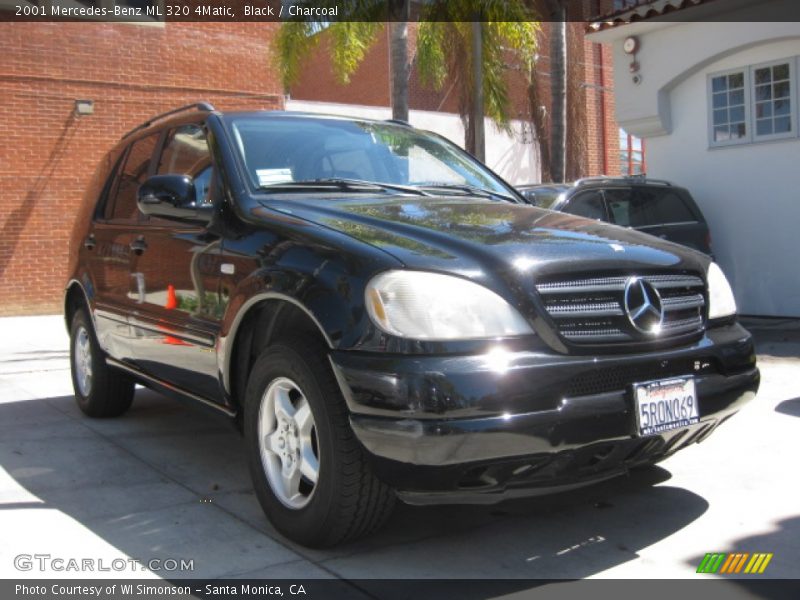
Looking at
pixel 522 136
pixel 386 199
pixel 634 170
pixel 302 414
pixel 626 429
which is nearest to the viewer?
pixel 626 429

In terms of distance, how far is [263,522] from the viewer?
396 cm

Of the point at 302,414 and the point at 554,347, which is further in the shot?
the point at 302,414

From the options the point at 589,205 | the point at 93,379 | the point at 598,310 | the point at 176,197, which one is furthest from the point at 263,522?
the point at 589,205

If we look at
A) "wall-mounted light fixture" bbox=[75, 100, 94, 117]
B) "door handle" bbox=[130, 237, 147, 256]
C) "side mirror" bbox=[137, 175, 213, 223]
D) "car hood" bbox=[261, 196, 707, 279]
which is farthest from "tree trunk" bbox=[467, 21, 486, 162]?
"side mirror" bbox=[137, 175, 213, 223]

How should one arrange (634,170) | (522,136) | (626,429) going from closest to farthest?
1. (626,429)
2. (522,136)
3. (634,170)

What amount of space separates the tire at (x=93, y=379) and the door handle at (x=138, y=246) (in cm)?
96

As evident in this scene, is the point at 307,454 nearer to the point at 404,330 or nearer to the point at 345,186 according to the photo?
the point at 404,330

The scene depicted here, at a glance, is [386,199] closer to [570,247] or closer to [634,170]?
[570,247]

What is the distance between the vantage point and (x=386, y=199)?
13.9 feet

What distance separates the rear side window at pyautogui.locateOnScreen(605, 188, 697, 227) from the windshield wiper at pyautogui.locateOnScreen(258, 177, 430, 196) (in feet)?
16.4

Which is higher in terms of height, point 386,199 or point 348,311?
point 386,199

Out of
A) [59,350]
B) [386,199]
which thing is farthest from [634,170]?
[386,199]

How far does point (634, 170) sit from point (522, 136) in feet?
16.0

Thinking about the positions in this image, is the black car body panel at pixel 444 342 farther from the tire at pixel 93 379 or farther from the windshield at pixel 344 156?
the tire at pixel 93 379
